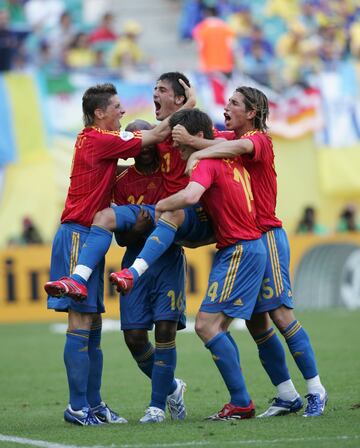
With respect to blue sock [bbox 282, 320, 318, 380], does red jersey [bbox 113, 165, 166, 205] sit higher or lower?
higher

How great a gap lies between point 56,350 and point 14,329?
9.84ft

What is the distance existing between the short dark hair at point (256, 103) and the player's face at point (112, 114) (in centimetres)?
88

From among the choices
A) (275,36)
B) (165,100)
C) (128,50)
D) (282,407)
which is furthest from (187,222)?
(275,36)

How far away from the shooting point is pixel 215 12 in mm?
24219

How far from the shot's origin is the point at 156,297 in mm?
8516

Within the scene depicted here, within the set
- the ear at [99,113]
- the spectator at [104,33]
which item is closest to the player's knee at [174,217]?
the ear at [99,113]

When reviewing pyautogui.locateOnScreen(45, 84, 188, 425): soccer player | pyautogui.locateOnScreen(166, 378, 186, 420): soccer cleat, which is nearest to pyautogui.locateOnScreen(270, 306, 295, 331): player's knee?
pyautogui.locateOnScreen(166, 378, 186, 420): soccer cleat

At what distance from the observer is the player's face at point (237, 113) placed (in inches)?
335

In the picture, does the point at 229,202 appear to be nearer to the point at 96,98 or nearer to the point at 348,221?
the point at 96,98

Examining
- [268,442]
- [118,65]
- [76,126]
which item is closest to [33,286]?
[76,126]

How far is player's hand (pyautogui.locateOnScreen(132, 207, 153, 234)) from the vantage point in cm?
840

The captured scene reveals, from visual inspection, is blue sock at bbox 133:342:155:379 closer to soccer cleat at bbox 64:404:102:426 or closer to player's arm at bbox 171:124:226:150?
soccer cleat at bbox 64:404:102:426

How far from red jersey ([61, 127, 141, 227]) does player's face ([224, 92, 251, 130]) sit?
2.21ft

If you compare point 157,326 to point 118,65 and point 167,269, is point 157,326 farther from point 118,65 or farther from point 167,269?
point 118,65
